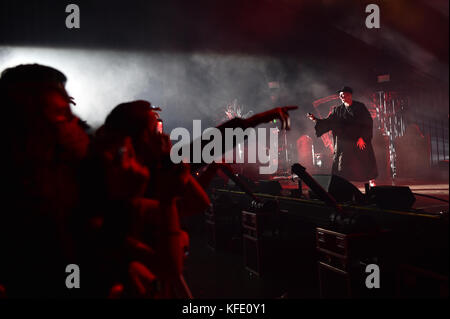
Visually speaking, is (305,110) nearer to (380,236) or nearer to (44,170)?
(380,236)

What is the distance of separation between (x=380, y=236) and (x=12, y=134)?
7.93 ft

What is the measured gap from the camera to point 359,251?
2.23m

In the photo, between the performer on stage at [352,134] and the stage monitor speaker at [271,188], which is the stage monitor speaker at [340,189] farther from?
the performer on stage at [352,134]

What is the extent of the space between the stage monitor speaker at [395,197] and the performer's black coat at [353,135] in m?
2.22

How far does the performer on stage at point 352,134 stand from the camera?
4.55m

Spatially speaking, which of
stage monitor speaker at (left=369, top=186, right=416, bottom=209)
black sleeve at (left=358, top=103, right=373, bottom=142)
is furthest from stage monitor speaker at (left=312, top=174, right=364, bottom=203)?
black sleeve at (left=358, top=103, right=373, bottom=142)

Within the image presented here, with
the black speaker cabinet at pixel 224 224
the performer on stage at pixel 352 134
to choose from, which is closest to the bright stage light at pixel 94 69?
the black speaker cabinet at pixel 224 224

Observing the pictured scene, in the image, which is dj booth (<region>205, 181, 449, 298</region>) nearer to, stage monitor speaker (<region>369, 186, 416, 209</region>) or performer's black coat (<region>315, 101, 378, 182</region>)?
stage monitor speaker (<region>369, 186, 416, 209</region>)

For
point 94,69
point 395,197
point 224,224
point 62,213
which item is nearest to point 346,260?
point 395,197

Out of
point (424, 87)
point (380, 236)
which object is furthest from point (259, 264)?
point (424, 87)

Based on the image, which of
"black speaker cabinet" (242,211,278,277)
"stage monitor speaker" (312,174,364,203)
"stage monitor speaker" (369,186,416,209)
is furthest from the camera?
"black speaker cabinet" (242,211,278,277)

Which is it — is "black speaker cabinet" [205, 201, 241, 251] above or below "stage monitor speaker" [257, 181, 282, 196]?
below

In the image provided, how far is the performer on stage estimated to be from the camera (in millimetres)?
4551

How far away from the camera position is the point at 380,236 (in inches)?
90.0
